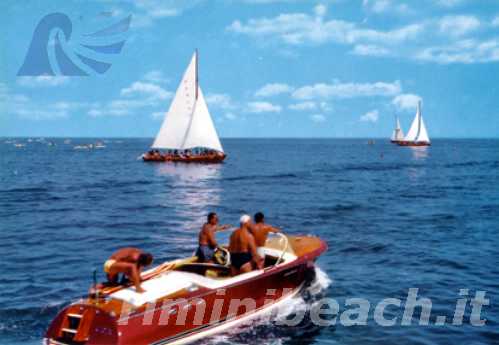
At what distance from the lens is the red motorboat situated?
10023 millimetres

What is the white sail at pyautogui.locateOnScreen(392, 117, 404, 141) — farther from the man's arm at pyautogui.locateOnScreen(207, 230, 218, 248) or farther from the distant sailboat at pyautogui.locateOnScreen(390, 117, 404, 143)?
the man's arm at pyautogui.locateOnScreen(207, 230, 218, 248)

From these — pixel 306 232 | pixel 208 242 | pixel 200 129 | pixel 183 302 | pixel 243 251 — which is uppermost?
pixel 200 129

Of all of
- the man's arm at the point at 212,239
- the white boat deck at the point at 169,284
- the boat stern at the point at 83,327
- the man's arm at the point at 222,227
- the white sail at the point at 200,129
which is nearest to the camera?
the boat stern at the point at 83,327

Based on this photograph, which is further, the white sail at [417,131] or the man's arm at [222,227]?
the white sail at [417,131]

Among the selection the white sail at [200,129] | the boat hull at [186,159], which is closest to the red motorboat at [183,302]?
the white sail at [200,129]

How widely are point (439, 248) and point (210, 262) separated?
41.2 feet

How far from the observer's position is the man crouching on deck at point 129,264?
10.9 metres

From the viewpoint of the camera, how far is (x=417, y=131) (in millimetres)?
162000

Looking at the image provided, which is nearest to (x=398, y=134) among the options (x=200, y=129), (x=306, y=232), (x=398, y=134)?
(x=398, y=134)

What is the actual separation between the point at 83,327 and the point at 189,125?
69355mm

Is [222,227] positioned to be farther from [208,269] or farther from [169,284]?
[169,284]

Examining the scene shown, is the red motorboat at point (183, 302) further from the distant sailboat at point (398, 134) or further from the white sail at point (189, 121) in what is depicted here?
the distant sailboat at point (398, 134)

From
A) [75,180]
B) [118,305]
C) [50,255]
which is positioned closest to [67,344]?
[118,305]

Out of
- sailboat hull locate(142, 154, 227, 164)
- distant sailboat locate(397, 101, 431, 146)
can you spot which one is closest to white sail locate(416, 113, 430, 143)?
distant sailboat locate(397, 101, 431, 146)
